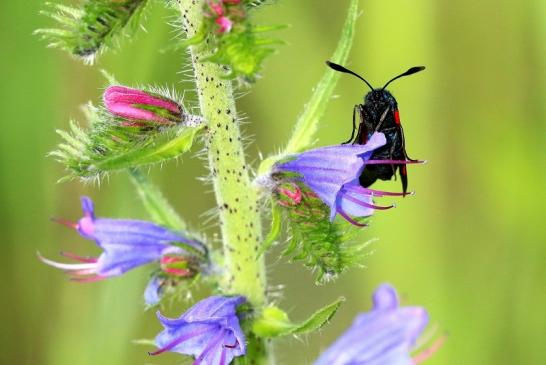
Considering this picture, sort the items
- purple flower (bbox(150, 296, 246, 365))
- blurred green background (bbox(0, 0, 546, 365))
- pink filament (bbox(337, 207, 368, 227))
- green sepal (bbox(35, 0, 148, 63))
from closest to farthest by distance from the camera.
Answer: green sepal (bbox(35, 0, 148, 63)) → purple flower (bbox(150, 296, 246, 365)) → pink filament (bbox(337, 207, 368, 227)) → blurred green background (bbox(0, 0, 546, 365))

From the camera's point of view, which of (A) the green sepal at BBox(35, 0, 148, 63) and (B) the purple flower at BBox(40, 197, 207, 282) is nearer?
(A) the green sepal at BBox(35, 0, 148, 63)

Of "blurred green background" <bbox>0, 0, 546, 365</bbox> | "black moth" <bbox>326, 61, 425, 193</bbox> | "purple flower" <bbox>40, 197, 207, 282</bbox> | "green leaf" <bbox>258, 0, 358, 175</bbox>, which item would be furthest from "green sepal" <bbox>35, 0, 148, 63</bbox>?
"blurred green background" <bbox>0, 0, 546, 365</bbox>

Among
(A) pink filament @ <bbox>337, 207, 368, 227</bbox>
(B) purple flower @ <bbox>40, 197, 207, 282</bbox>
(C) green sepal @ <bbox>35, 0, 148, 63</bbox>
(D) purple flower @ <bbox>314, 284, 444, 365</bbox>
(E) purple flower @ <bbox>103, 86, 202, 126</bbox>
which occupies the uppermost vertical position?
(C) green sepal @ <bbox>35, 0, 148, 63</bbox>

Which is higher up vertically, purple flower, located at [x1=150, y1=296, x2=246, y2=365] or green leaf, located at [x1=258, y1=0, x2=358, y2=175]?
green leaf, located at [x1=258, y1=0, x2=358, y2=175]

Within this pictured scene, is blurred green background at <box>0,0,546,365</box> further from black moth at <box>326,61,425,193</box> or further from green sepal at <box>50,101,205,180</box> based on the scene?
green sepal at <box>50,101,205,180</box>

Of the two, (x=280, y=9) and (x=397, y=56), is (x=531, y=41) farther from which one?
(x=280, y=9)

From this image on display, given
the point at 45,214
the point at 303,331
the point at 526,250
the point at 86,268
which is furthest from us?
the point at 45,214

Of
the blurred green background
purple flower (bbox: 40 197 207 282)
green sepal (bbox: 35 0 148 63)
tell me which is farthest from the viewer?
the blurred green background

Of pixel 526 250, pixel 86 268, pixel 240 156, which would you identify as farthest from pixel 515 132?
pixel 86 268
